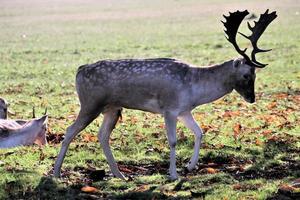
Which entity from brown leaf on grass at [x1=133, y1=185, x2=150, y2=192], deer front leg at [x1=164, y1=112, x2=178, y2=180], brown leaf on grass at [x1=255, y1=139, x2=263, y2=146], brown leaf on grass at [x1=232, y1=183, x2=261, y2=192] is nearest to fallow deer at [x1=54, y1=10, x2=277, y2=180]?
deer front leg at [x1=164, y1=112, x2=178, y2=180]

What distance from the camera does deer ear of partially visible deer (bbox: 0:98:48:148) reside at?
12.5m

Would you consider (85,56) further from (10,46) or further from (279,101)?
(279,101)

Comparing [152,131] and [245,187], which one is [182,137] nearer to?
[152,131]

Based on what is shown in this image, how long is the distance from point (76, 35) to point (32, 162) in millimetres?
27299

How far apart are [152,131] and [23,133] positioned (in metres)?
2.49

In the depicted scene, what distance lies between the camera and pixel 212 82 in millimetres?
10586

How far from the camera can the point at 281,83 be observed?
19.9m

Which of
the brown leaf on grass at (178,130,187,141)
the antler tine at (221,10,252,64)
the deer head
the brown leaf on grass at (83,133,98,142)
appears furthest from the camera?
the brown leaf on grass at (83,133,98,142)

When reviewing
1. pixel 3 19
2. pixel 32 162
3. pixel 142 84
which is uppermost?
pixel 142 84

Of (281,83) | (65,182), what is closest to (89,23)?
(281,83)

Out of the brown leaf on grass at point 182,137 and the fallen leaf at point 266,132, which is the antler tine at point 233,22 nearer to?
the brown leaf on grass at point 182,137

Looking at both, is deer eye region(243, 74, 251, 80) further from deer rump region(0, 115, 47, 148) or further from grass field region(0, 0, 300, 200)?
deer rump region(0, 115, 47, 148)

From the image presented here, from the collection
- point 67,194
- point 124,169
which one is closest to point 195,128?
point 124,169

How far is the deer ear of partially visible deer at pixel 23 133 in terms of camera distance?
12.5m
